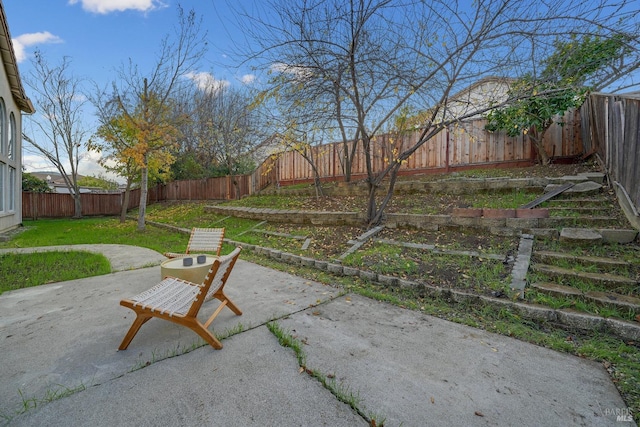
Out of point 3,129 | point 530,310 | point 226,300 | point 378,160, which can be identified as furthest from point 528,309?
point 3,129

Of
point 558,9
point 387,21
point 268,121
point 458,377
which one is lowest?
point 458,377

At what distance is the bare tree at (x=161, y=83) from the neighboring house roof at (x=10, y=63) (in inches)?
99.3

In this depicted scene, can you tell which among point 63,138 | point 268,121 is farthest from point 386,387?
point 63,138

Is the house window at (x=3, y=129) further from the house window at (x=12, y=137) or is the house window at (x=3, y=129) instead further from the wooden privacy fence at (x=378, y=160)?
the wooden privacy fence at (x=378, y=160)

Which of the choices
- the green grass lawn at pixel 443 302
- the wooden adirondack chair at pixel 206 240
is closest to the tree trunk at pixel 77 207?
the green grass lawn at pixel 443 302

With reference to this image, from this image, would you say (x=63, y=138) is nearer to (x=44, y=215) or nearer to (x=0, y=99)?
(x=44, y=215)

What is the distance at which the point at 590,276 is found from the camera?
10.1 ft

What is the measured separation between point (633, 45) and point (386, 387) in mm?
5443

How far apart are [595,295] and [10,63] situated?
14.6 m

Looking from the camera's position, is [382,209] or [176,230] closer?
[382,209]

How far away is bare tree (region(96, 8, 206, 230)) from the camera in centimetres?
929

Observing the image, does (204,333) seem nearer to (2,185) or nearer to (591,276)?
(591,276)

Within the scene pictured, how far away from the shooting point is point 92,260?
541cm

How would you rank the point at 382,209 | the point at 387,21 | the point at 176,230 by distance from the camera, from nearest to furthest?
1. the point at 387,21
2. the point at 382,209
3. the point at 176,230
